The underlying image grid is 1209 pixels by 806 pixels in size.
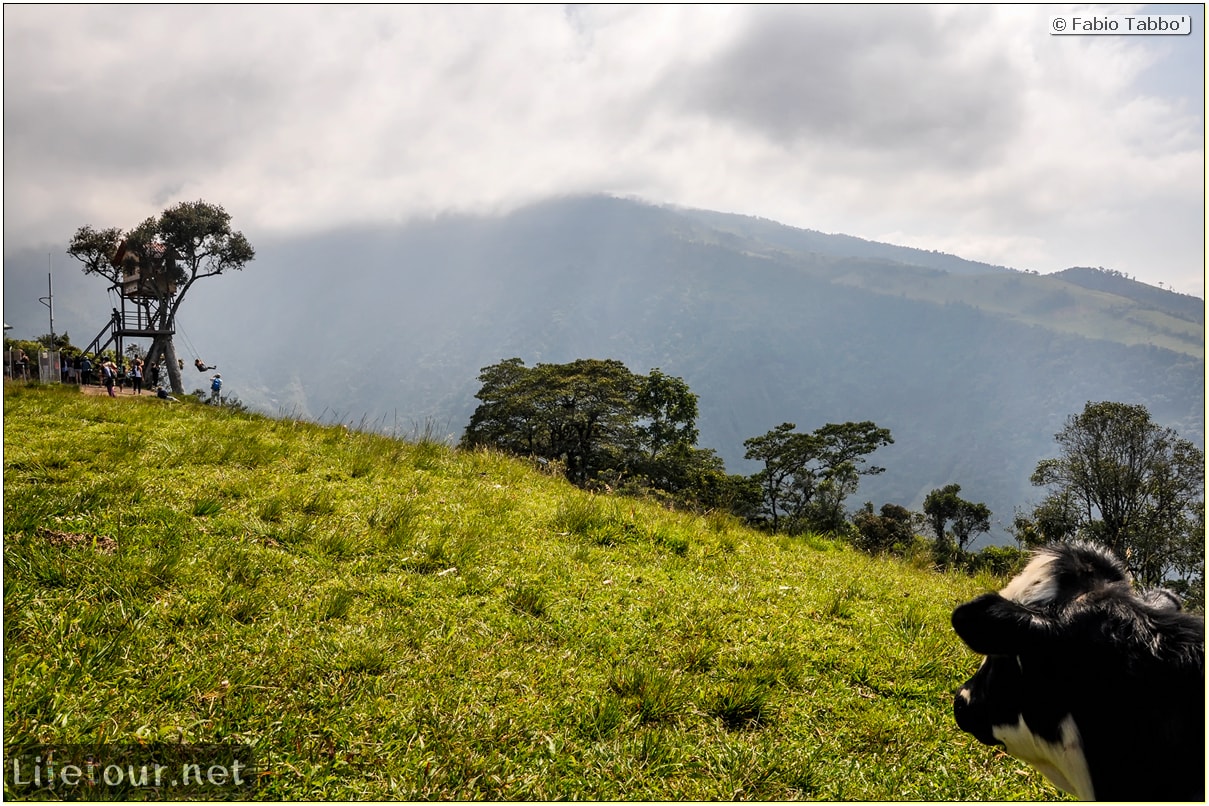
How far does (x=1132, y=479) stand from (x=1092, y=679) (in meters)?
50.2

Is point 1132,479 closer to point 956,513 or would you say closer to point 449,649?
point 956,513

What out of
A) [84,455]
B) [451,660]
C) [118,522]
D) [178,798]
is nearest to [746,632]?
[451,660]

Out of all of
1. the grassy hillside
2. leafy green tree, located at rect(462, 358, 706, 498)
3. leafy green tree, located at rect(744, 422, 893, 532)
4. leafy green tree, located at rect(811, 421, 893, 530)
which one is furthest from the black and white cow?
leafy green tree, located at rect(811, 421, 893, 530)

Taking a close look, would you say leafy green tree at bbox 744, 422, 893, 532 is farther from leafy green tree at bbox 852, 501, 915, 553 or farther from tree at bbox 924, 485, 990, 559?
tree at bbox 924, 485, 990, 559

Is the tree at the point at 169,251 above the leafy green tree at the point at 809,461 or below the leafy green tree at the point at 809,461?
above

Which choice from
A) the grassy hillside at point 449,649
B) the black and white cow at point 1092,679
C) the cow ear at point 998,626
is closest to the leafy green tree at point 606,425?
the grassy hillside at point 449,649

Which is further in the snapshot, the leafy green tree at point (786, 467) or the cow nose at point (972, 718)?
the leafy green tree at point (786, 467)

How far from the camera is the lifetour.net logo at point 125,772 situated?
296cm

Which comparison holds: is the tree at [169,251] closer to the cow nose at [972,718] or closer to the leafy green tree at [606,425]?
the leafy green tree at [606,425]

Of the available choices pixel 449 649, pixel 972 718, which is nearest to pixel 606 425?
pixel 449 649

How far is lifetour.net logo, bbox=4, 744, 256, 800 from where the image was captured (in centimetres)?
296

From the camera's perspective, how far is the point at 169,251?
46500 millimetres

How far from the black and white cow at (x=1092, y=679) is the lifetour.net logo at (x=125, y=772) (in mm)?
3650

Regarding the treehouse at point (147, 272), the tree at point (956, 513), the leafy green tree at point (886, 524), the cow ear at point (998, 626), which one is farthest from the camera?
the tree at point (956, 513)
